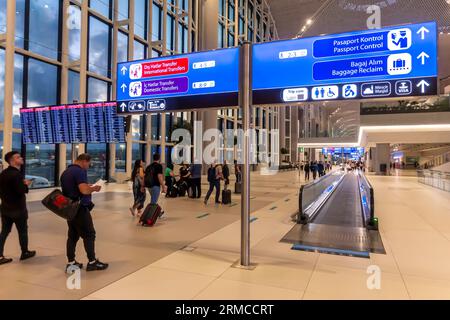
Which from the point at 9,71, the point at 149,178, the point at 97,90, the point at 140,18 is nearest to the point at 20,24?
the point at 9,71

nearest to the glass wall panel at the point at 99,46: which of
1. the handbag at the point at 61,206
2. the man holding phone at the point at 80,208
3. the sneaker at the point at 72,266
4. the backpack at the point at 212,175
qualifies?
the backpack at the point at 212,175

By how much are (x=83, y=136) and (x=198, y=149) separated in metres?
11.9

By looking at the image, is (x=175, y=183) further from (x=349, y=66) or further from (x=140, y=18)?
(x=140, y=18)

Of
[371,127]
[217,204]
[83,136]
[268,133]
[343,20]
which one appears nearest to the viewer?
[217,204]

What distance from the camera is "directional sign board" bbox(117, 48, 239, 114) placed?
178 inches

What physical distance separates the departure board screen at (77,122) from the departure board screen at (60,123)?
156 mm

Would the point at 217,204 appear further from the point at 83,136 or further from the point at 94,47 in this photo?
the point at 94,47

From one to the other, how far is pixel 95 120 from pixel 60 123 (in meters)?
1.47

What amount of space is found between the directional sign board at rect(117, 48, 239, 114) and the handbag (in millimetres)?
1995

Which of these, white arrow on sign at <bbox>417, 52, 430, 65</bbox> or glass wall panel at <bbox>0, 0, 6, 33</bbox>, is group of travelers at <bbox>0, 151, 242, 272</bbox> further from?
glass wall panel at <bbox>0, 0, 6, 33</bbox>

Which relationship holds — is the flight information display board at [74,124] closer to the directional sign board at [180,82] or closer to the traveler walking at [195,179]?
the traveler walking at [195,179]

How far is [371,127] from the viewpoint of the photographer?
22.6 m

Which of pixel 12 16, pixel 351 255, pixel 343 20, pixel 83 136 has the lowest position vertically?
pixel 351 255

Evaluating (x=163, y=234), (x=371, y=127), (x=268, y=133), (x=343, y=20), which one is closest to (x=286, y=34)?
(x=268, y=133)
